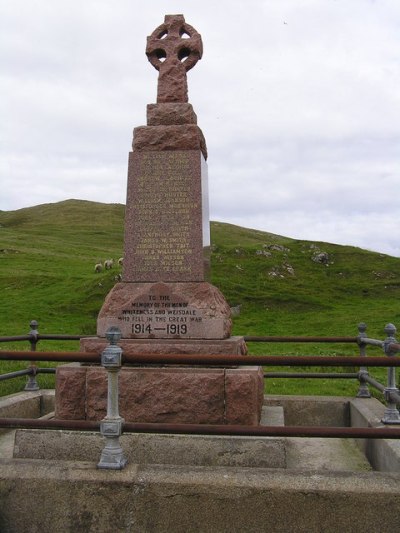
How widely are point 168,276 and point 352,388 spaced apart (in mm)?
5885

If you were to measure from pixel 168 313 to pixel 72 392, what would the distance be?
1368mm

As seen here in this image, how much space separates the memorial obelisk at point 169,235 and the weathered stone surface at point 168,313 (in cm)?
1

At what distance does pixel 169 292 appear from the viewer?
6.71 metres

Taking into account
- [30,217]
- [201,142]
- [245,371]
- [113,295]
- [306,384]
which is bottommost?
[306,384]

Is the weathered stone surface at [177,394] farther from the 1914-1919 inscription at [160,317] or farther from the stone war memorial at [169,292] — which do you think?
the 1914-1919 inscription at [160,317]

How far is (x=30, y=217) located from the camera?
97.0 m

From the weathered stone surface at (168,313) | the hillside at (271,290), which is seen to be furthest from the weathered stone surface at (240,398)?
the hillside at (271,290)

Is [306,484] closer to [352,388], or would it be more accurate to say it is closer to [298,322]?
[352,388]

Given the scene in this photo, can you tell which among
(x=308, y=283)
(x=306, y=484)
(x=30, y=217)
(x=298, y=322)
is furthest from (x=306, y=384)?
(x=30, y=217)

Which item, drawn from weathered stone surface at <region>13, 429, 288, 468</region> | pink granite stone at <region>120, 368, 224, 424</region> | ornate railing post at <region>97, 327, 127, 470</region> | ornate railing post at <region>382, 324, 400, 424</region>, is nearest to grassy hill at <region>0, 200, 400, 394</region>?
ornate railing post at <region>382, 324, 400, 424</region>

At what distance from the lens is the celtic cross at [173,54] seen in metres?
7.51

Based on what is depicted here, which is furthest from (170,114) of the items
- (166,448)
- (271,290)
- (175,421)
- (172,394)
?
(271,290)

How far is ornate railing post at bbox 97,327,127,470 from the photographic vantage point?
420 cm

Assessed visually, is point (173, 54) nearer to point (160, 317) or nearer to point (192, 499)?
point (160, 317)
